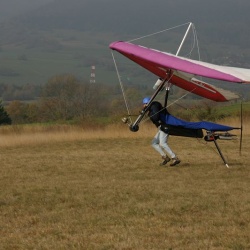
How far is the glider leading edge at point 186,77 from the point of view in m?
9.23

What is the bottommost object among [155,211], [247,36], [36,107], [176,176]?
[247,36]

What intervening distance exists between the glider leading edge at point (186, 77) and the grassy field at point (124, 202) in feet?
2.27

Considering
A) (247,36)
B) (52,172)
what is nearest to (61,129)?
(52,172)

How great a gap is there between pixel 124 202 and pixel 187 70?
112 inches

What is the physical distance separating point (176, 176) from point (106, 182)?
120 cm

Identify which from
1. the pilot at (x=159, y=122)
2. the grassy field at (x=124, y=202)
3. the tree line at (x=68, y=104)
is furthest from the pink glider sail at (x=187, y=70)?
the tree line at (x=68, y=104)

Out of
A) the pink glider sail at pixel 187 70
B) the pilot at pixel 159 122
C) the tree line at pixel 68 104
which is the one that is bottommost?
the tree line at pixel 68 104

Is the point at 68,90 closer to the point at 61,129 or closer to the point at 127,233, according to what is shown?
the point at 61,129

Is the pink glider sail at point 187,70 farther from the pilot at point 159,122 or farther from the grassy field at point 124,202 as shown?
the grassy field at point 124,202

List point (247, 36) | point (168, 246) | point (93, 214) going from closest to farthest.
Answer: point (168, 246)
point (93, 214)
point (247, 36)

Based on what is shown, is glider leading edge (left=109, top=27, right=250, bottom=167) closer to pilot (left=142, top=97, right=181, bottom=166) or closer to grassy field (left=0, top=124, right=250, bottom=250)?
pilot (left=142, top=97, right=181, bottom=166)

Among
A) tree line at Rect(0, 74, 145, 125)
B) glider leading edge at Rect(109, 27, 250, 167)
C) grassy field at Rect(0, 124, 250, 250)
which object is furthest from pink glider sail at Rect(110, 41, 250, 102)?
tree line at Rect(0, 74, 145, 125)

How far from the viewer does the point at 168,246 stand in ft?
17.5

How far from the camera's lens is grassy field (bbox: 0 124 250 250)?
5.57 meters
